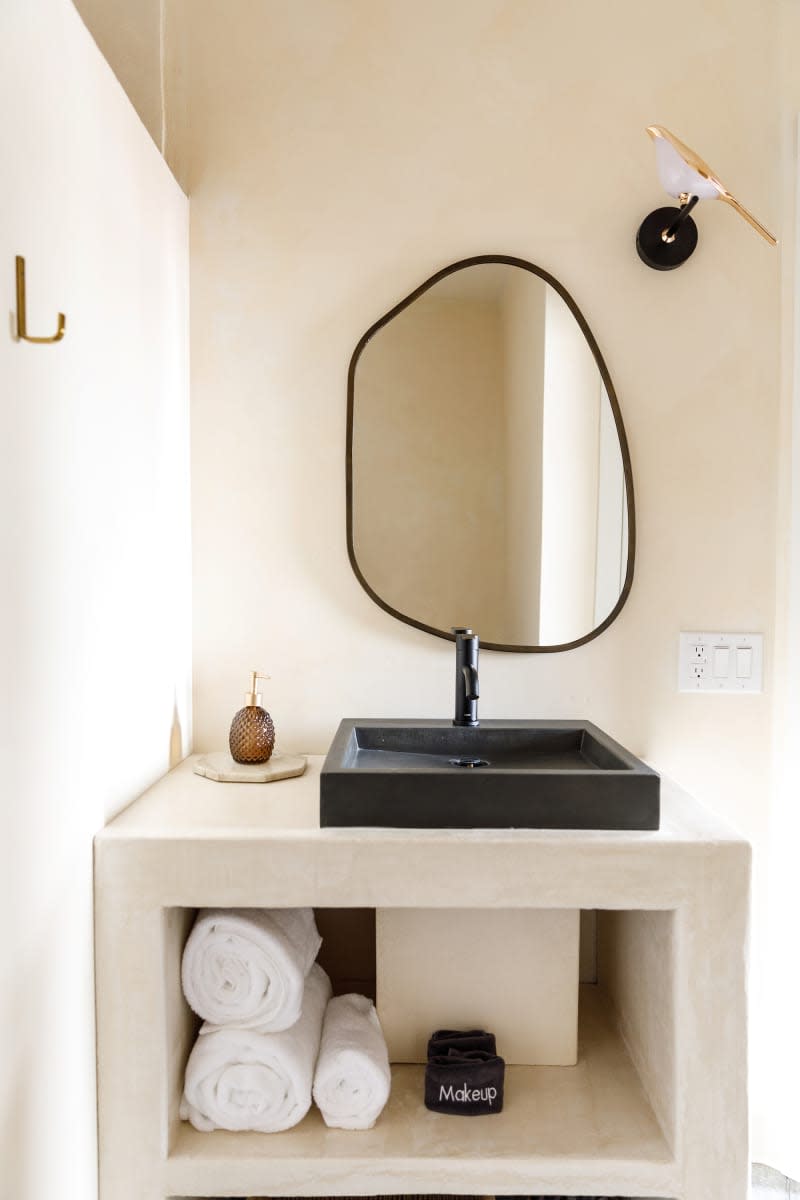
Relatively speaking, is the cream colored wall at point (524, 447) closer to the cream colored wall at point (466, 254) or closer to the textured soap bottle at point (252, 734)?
the cream colored wall at point (466, 254)

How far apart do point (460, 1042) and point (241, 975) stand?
1.27ft

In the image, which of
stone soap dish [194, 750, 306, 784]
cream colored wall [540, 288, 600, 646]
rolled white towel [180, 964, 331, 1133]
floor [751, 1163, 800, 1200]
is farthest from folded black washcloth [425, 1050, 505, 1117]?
cream colored wall [540, 288, 600, 646]

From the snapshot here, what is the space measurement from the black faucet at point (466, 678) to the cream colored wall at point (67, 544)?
50 centimetres

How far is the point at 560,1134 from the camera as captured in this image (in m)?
1.35

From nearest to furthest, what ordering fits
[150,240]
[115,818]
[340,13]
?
[115,818], [150,240], [340,13]

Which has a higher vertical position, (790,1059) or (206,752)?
(206,752)

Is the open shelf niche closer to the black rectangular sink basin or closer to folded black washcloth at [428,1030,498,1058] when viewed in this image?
folded black washcloth at [428,1030,498,1058]

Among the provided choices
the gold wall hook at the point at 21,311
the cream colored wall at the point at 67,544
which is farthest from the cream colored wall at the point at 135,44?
the gold wall hook at the point at 21,311

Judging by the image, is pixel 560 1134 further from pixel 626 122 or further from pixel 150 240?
pixel 626 122

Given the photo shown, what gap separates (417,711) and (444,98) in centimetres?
113

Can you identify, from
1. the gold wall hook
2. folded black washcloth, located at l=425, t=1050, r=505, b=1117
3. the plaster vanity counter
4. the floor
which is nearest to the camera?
the gold wall hook

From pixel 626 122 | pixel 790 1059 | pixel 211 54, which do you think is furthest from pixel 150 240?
pixel 790 1059

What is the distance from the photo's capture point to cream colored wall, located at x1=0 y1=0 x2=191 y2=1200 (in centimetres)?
99

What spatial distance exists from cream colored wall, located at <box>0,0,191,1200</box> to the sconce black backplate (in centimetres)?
85
